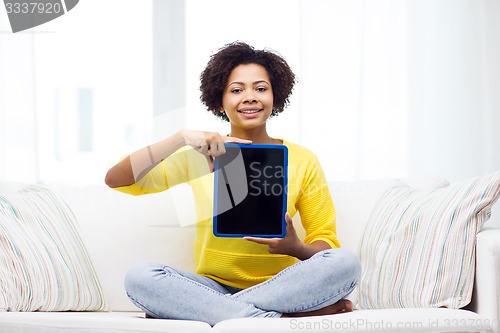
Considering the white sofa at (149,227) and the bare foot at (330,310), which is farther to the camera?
the white sofa at (149,227)

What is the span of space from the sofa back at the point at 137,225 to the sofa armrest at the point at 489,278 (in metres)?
0.41

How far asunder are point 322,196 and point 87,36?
1351 millimetres

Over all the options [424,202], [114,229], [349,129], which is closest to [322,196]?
[424,202]

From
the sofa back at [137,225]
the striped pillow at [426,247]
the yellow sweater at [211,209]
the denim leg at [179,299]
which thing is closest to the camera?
the denim leg at [179,299]

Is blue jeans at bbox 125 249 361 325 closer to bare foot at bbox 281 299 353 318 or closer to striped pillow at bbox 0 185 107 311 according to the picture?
bare foot at bbox 281 299 353 318

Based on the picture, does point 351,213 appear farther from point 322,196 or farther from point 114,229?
point 114,229

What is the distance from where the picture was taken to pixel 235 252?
173 cm

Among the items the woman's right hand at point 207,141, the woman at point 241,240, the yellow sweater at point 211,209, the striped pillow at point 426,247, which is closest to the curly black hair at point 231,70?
the woman at point 241,240

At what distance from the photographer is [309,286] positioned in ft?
4.81

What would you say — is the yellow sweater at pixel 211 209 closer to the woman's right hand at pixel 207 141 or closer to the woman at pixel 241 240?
the woman at pixel 241 240

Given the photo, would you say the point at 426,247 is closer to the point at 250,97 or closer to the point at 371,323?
the point at 371,323

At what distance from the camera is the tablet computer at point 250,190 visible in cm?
161
